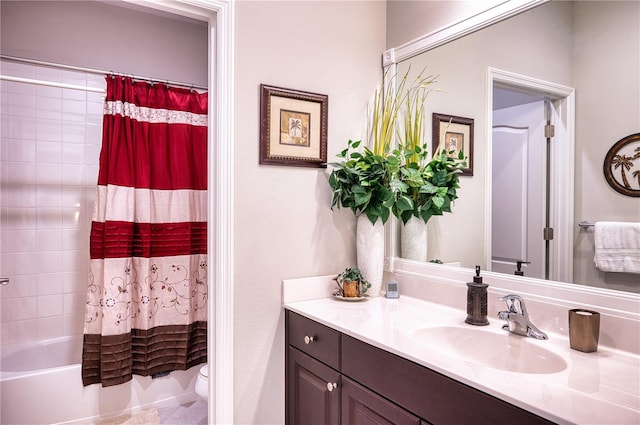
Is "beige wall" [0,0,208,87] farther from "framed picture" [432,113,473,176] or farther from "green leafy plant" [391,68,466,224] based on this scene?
"framed picture" [432,113,473,176]

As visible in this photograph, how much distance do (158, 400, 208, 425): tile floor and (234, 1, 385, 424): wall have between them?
2.98 ft

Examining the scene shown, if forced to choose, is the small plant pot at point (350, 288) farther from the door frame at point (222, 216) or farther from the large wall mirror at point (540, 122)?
the door frame at point (222, 216)

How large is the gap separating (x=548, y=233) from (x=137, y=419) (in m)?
2.42

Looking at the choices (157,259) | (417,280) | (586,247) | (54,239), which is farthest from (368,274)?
(54,239)

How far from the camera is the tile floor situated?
2.36 meters

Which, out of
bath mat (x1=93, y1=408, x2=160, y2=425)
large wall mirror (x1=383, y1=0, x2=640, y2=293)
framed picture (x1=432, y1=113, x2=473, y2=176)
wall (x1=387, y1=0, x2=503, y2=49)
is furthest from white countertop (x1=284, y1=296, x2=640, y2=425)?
bath mat (x1=93, y1=408, x2=160, y2=425)

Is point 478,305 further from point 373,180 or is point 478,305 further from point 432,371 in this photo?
point 373,180

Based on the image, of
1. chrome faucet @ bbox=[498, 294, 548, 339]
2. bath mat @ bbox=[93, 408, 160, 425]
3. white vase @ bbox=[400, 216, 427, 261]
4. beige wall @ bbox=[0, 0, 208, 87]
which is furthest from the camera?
beige wall @ bbox=[0, 0, 208, 87]

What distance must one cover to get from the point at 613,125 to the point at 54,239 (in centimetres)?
304

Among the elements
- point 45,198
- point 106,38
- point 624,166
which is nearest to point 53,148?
point 45,198

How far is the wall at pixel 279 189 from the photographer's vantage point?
165cm

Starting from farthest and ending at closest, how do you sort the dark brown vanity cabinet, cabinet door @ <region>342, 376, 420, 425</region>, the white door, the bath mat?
the bath mat
the white door
cabinet door @ <region>342, 376, 420, 425</region>
the dark brown vanity cabinet

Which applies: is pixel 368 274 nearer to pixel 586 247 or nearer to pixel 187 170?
pixel 586 247

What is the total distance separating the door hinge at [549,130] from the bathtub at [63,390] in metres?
2.45
